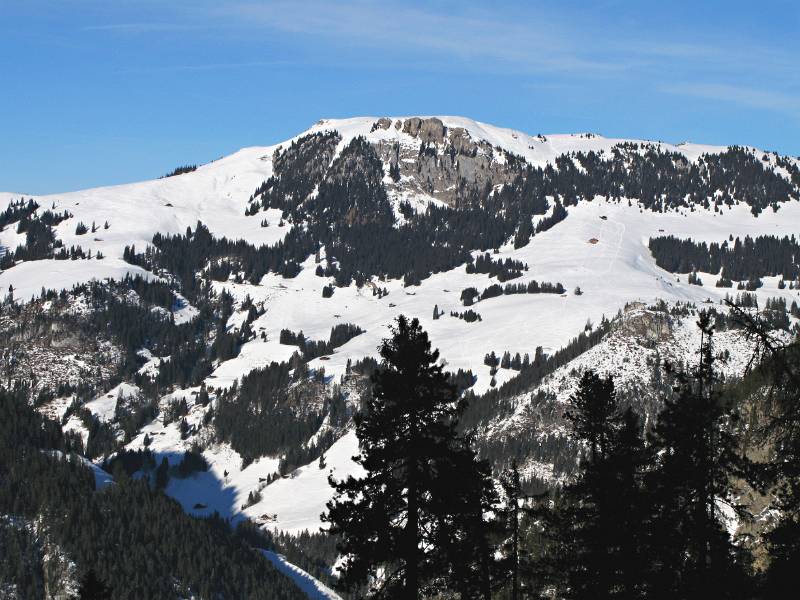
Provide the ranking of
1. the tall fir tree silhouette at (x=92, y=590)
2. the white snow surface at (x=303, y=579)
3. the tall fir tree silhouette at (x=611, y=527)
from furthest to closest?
the white snow surface at (x=303, y=579), the tall fir tree silhouette at (x=92, y=590), the tall fir tree silhouette at (x=611, y=527)

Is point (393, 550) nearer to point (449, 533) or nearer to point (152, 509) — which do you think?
point (449, 533)

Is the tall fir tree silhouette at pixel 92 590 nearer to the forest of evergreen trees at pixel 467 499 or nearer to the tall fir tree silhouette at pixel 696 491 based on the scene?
the forest of evergreen trees at pixel 467 499

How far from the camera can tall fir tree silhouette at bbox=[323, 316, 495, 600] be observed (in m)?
32.0

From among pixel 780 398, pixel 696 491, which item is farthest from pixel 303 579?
pixel 780 398

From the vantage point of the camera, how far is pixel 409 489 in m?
32.6

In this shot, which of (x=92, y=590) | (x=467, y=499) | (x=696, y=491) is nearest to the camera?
(x=467, y=499)

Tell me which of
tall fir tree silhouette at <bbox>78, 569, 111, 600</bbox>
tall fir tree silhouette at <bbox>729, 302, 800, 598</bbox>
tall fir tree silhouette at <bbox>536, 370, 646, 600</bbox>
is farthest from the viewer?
tall fir tree silhouette at <bbox>78, 569, 111, 600</bbox>

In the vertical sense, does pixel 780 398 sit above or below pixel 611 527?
above

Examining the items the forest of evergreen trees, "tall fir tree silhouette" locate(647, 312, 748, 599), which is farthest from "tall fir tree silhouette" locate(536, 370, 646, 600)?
"tall fir tree silhouette" locate(647, 312, 748, 599)

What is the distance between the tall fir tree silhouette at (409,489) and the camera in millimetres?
32031

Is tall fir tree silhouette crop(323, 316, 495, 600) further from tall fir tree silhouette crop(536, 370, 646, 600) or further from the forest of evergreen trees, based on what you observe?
tall fir tree silhouette crop(536, 370, 646, 600)

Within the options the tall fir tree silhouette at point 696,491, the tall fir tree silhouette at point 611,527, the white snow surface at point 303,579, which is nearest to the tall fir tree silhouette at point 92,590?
the tall fir tree silhouette at point 611,527

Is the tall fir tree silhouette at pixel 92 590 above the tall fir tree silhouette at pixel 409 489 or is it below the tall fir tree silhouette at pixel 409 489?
below

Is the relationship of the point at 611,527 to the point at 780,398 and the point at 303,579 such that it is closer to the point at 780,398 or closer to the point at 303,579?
the point at 780,398
